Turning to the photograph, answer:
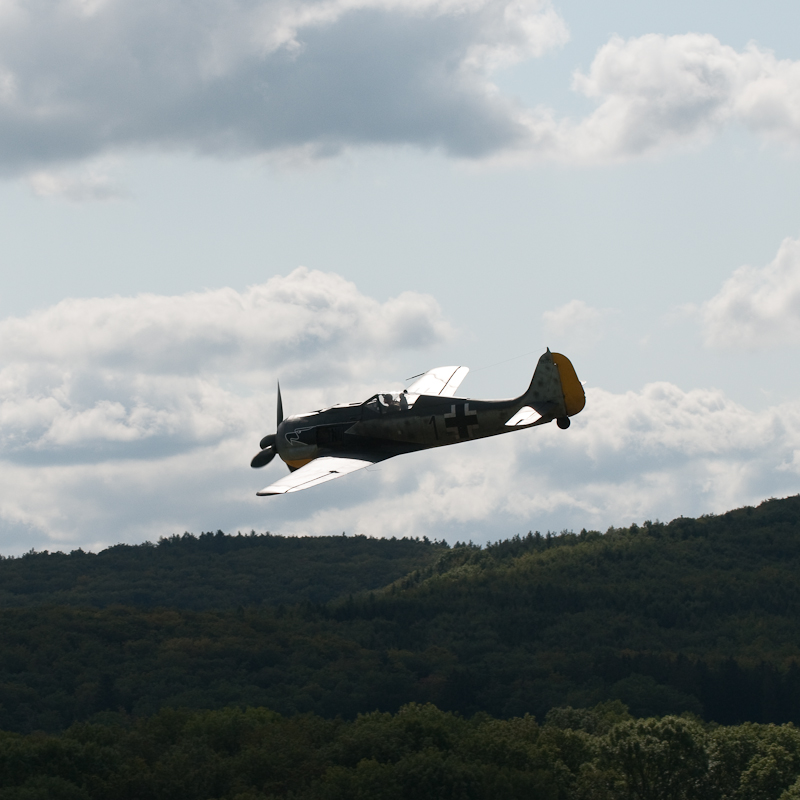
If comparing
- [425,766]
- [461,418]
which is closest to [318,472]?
[461,418]

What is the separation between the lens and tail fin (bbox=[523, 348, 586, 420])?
48.9m

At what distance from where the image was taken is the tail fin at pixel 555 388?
4891 centimetres

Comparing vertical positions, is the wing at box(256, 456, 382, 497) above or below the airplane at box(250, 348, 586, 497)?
below

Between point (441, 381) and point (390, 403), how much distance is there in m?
7.64

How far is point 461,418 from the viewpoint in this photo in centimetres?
4928

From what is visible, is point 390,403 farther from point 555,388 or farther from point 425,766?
point 425,766

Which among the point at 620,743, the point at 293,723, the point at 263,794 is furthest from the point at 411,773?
the point at 293,723

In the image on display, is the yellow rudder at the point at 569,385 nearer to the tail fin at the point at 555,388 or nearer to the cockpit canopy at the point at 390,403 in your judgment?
the tail fin at the point at 555,388

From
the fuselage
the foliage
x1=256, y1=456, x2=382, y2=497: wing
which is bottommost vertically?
the foliage

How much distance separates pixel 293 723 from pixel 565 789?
3465 cm

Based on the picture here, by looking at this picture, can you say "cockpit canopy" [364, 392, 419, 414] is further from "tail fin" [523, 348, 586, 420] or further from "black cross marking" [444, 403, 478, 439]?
"tail fin" [523, 348, 586, 420]

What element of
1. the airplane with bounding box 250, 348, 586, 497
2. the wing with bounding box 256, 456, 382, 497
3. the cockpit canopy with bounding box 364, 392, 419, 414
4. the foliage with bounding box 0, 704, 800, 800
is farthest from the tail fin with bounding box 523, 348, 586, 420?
the foliage with bounding box 0, 704, 800, 800

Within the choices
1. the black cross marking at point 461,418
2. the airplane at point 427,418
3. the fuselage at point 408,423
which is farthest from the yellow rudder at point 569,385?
the black cross marking at point 461,418

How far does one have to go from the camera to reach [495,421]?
49.4 m
